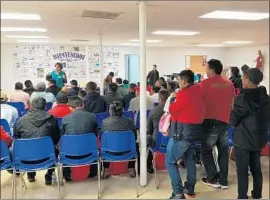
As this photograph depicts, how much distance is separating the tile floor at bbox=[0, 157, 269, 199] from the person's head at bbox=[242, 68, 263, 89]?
1117 mm

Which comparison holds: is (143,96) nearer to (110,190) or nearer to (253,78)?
(110,190)

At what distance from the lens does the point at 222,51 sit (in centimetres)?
1325

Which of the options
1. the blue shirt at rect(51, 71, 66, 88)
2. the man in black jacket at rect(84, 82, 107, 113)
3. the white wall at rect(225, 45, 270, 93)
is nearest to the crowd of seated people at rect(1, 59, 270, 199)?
the man in black jacket at rect(84, 82, 107, 113)

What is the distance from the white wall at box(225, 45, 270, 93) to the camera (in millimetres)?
10883

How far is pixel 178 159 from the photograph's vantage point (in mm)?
2619

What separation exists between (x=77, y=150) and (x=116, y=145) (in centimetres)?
38

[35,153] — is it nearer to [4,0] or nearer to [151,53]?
[4,0]

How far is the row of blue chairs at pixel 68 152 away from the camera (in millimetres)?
2555

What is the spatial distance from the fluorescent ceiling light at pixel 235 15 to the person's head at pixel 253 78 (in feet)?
6.47

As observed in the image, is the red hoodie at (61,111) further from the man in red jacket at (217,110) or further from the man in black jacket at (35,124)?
the man in red jacket at (217,110)

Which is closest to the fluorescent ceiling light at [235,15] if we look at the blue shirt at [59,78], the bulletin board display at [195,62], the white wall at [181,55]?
the blue shirt at [59,78]

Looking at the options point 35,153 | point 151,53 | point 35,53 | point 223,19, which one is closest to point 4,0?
point 35,153

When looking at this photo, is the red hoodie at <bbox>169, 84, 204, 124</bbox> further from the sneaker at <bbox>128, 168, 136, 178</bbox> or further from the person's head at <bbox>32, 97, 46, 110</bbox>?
the person's head at <bbox>32, 97, 46, 110</bbox>

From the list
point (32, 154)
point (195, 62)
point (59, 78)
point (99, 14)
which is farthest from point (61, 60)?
point (32, 154)
